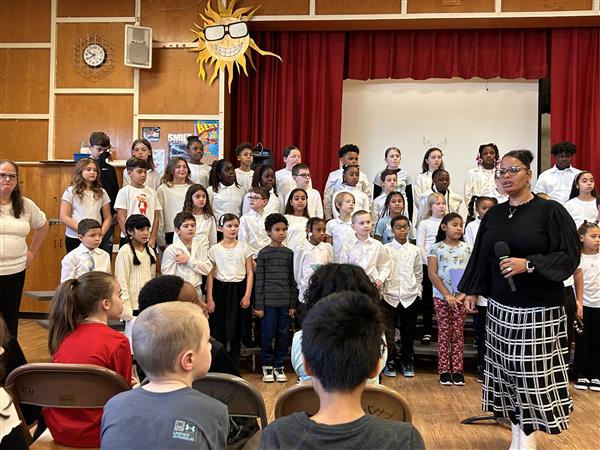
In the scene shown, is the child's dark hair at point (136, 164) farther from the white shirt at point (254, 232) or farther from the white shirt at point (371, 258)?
the white shirt at point (371, 258)

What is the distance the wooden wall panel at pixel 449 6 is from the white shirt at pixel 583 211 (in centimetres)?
269

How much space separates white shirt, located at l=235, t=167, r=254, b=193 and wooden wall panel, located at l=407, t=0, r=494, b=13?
283cm

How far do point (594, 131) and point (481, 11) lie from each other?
6.25 ft

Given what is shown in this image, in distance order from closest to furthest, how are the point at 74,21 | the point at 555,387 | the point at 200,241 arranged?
the point at 555,387
the point at 200,241
the point at 74,21

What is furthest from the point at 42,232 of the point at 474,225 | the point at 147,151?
the point at 474,225

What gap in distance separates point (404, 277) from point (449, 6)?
359cm

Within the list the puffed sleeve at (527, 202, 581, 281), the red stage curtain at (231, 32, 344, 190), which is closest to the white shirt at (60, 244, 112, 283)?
the puffed sleeve at (527, 202, 581, 281)

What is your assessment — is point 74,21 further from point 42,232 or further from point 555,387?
point 555,387

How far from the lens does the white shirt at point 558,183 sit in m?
5.80

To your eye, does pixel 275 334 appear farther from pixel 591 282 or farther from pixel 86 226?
pixel 591 282

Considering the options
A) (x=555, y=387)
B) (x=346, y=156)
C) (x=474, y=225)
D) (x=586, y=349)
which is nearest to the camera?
(x=555, y=387)

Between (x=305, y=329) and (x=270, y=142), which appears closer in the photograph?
(x=305, y=329)

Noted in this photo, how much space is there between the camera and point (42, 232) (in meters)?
4.01

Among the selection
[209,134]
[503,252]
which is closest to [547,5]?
[209,134]
